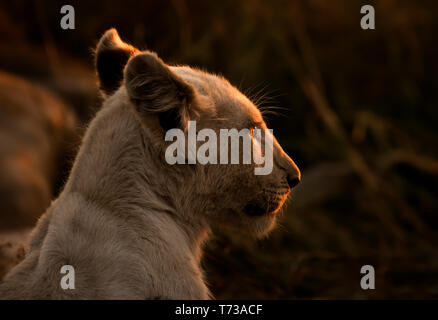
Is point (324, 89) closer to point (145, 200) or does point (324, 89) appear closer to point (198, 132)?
point (198, 132)

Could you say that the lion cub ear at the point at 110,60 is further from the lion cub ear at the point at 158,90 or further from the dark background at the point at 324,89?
the dark background at the point at 324,89

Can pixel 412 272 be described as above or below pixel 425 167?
below

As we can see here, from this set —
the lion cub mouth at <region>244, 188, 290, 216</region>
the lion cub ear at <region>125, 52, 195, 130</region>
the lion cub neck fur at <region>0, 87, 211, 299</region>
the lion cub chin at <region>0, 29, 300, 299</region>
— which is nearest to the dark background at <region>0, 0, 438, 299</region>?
the lion cub mouth at <region>244, 188, 290, 216</region>

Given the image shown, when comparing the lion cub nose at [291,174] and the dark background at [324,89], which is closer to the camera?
the lion cub nose at [291,174]

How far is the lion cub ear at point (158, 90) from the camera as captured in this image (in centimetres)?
219

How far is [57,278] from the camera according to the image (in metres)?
2.14

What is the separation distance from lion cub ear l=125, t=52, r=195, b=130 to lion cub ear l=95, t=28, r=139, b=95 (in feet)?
1.94

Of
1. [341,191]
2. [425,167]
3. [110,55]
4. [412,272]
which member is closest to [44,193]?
[110,55]

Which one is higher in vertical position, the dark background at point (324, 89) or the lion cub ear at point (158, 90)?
the dark background at point (324, 89)

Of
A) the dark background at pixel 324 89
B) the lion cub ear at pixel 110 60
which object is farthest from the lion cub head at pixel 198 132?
the dark background at pixel 324 89

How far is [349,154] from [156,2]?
2831 millimetres

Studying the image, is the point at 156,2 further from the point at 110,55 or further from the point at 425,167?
the point at 110,55

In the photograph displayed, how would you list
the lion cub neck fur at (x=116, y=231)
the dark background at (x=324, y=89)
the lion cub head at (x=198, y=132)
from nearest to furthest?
the lion cub neck fur at (x=116, y=231) → the lion cub head at (x=198, y=132) → the dark background at (x=324, y=89)

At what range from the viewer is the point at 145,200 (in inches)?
93.4
